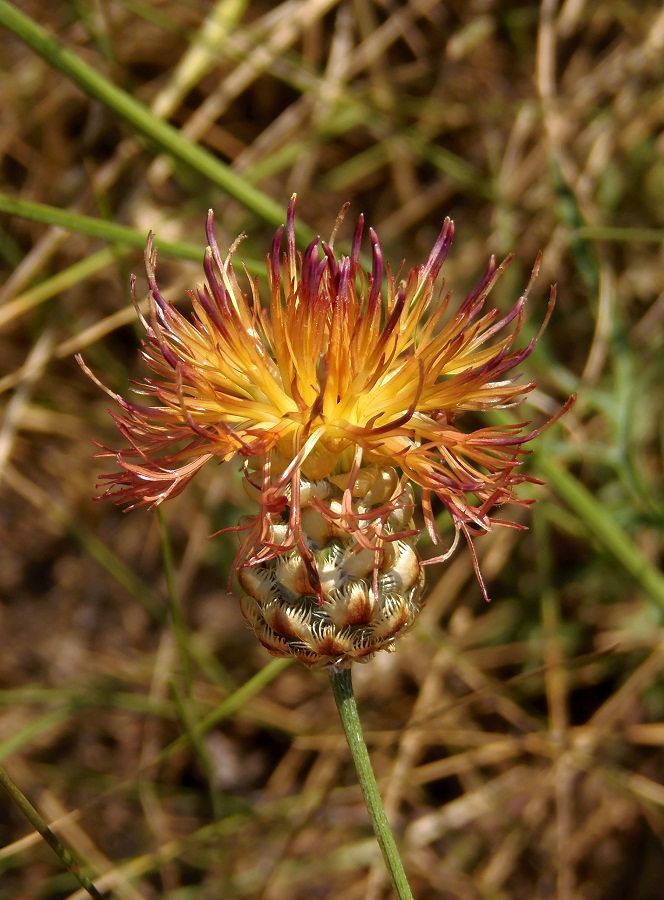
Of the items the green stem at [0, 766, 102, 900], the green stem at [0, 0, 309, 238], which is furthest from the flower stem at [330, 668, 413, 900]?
the green stem at [0, 0, 309, 238]

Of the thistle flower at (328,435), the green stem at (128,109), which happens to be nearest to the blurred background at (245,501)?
the green stem at (128,109)

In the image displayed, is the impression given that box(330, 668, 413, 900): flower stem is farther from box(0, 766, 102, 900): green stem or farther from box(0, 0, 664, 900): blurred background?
box(0, 0, 664, 900): blurred background

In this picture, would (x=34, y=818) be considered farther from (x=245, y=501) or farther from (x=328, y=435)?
(x=245, y=501)

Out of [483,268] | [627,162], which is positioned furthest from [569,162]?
[483,268]

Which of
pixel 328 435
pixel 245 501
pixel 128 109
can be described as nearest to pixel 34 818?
pixel 328 435

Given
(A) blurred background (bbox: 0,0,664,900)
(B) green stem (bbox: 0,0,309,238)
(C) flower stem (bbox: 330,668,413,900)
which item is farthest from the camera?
(A) blurred background (bbox: 0,0,664,900)

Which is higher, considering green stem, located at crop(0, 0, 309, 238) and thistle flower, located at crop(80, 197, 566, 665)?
green stem, located at crop(0, 0, 309, 238)
